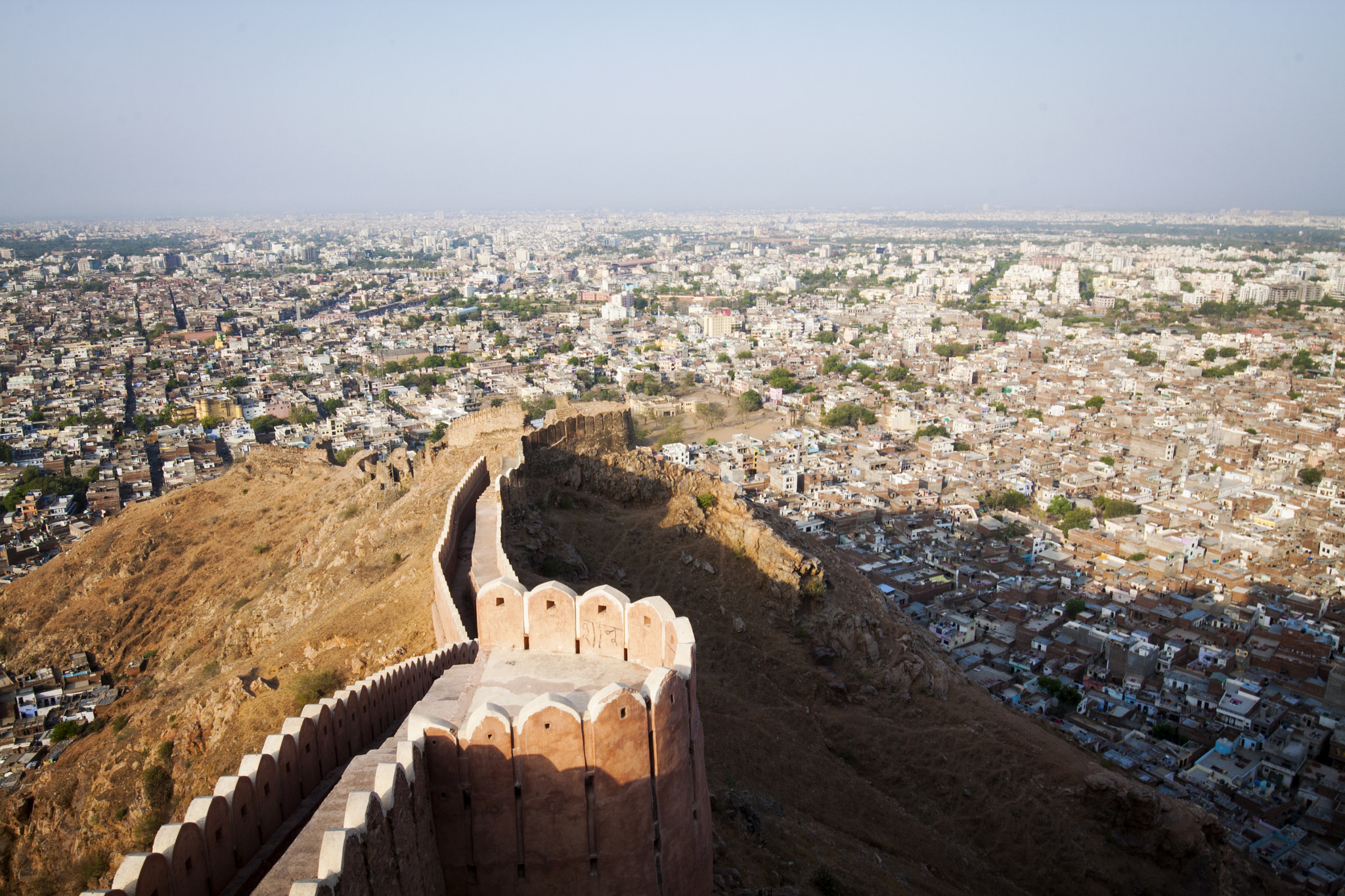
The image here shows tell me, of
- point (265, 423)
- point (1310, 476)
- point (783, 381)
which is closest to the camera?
point (1310, 476)

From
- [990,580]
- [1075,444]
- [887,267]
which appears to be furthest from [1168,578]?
[887,267]

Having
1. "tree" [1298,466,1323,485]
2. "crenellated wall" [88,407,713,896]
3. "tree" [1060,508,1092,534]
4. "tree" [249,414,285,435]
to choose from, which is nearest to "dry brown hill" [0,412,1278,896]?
"crenellated wall" [88,407,713,896]

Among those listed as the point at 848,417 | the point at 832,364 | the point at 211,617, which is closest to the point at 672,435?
the point at 848,417

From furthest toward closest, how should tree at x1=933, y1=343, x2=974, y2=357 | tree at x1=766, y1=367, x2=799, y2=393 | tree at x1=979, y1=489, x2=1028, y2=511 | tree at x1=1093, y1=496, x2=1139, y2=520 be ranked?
tree at x1=933, y1=343, x2=974, y2=357 < tree at x1=766, y1=367, x2=799, y2=393 < tree at x1=979, y1=489, x2=1028, y2=511 < tree at x1=1093, y1=496, x2=1139, y2=520

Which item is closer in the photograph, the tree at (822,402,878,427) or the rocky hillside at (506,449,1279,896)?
the rocky hillside at (506,449,1279,896)

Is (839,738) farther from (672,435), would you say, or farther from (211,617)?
(672,435)

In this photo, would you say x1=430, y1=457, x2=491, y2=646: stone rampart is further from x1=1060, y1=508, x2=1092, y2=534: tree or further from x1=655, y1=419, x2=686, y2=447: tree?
x1=655, y1=419, x2=686, y2=447: tree
